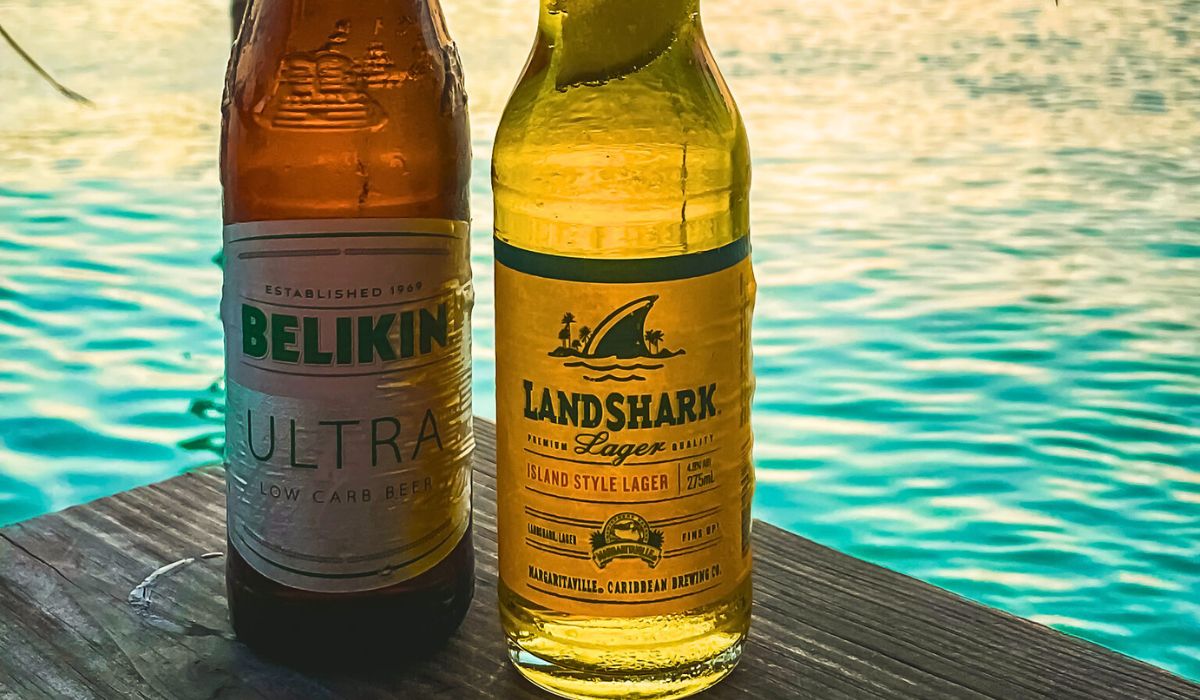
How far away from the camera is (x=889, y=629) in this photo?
60 centimetres

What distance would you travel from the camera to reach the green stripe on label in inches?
19.1

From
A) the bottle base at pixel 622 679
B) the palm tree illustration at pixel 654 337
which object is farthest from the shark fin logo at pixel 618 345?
the bottle base at pixel 622 679

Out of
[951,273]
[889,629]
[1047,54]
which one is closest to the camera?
[889,629]

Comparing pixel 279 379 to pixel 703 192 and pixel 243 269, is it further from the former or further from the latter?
pixel 703 192

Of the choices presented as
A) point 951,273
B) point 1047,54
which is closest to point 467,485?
point 951,273

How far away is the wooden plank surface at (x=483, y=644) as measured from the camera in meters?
0.55

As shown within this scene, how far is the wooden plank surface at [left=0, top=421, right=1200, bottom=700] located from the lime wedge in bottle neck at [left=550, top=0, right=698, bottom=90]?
249mm

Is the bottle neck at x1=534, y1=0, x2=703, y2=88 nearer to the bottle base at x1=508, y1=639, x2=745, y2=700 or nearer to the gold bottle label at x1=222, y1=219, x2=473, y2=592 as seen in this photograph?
the gold bottle label at x1=222, y1=219, x2=473, y2=592

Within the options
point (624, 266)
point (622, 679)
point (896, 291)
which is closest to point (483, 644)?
point (622, 679)

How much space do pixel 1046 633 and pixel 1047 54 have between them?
4.51 m

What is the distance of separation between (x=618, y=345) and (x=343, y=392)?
0.38 feet

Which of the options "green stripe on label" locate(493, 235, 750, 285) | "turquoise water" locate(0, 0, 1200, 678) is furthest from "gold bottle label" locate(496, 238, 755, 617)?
"turquoise water" locate(0, 0, 1200, 678)

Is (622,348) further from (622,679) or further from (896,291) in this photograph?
(896,291)

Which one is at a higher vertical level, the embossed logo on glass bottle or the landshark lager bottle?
the embossed logo on glass bottle
